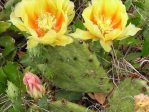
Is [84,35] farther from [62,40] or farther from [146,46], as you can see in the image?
[146,46]

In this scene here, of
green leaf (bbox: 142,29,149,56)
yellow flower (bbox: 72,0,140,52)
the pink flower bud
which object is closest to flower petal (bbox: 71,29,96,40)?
yellow flower (bbox: 72,0,140,52)

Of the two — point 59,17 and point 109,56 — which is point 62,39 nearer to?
point 59,17

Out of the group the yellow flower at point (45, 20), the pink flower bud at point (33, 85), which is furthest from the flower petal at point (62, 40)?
the pink flower bud at point (33, 85)

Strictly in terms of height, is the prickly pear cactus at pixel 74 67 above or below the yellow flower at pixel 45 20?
below

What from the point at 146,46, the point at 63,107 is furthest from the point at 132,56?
the point at 63,107

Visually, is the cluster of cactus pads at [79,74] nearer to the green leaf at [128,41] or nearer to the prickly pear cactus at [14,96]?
the prickly pear cactus at [14,96]

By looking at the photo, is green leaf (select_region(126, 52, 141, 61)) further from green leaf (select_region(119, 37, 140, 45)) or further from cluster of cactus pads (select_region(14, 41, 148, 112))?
cluster of cactus pads (select_region(14, 41, 148, 112))

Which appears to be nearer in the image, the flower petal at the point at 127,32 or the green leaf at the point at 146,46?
the flower petal at the point at 127,32
